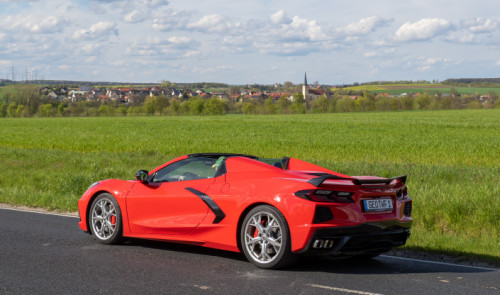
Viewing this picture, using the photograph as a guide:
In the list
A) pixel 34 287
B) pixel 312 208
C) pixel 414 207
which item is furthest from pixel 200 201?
pixel 414 207

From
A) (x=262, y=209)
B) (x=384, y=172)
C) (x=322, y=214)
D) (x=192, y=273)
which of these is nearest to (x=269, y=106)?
(x=384, y=172)

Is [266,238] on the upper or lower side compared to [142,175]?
lower

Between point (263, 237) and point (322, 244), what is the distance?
0.65 meters

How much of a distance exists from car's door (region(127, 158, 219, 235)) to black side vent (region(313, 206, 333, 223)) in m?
1.41

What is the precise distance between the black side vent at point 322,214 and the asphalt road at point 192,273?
588 millimetres

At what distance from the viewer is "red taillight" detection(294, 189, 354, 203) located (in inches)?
244

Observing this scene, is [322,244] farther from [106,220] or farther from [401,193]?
[106,220]

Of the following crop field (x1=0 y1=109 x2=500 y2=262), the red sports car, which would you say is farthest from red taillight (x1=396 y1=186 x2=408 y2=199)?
crop field (x1=0 y1=109 x2=500 y2=262)

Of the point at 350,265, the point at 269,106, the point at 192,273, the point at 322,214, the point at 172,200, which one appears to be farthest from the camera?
the point at 269,106

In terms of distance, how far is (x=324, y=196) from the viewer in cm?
625

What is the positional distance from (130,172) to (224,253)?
1077cm

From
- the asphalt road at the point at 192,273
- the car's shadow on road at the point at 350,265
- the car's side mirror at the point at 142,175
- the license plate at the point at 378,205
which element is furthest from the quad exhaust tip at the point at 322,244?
the car's side mirror at the point at 142,175

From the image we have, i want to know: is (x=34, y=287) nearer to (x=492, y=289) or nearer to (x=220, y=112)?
(x=492, y=289)

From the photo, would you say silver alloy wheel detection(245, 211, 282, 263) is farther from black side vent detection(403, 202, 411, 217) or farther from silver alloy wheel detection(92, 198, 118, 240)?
silver alloy wheel detection(92, 198, 118, 240)
